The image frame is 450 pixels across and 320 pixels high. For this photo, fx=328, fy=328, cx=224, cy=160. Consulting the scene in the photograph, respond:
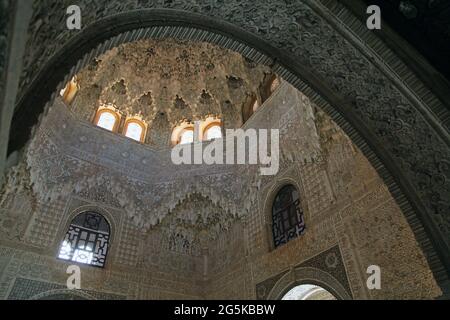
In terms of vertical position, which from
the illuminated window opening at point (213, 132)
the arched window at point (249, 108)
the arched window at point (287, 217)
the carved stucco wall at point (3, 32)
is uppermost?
the arched window at point (249, 108)

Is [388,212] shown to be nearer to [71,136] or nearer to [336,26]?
[336,26]

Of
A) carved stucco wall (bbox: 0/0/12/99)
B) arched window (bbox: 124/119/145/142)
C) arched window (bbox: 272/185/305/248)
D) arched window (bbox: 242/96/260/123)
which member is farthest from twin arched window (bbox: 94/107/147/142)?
carved stucco wall (bbox: 0/0/12/99)

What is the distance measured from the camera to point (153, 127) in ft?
31.6

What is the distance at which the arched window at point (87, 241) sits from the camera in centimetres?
719

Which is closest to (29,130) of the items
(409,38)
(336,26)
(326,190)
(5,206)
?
(336,26)

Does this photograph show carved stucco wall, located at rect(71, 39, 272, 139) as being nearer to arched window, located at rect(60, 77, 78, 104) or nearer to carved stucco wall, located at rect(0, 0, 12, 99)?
arched window, located at rect(60, 77, 78, 104)

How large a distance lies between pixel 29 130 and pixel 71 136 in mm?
6737

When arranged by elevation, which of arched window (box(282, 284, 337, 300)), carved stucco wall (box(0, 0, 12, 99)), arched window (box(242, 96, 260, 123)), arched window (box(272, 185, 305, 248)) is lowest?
carved stucco wall (box(0, 0, 12, 99))

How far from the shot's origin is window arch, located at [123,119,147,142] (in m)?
9.29

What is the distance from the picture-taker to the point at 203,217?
8.48 m

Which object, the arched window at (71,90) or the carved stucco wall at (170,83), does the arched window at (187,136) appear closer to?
the carved stucco wall at (170,83)

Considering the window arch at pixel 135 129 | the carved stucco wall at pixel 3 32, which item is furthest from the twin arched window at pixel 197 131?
the carved stucco wall at pixel 3 32

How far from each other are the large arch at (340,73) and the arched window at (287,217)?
11.0ft

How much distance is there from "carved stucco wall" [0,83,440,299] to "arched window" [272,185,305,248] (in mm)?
164
